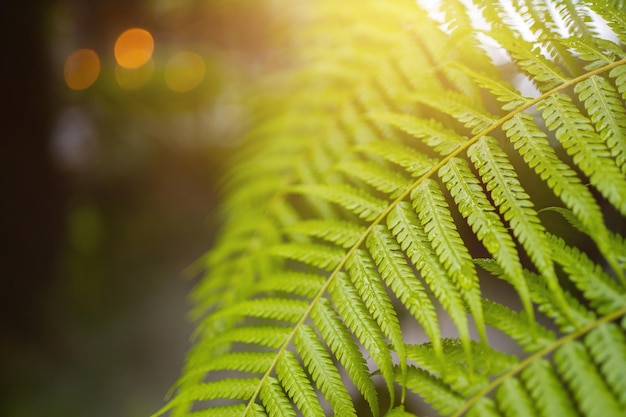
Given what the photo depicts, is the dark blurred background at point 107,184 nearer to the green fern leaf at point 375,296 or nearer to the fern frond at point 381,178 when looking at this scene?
the fern frond at point 381,178

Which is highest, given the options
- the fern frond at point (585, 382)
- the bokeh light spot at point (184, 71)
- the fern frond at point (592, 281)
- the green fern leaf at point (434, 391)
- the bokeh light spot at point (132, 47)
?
the bokeh light spot at point (132, 47)

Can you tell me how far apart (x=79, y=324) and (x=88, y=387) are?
59cm

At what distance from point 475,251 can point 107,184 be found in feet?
17.1

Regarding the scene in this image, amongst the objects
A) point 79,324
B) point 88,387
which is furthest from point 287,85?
point 79,324

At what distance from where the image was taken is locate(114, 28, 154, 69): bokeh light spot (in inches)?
173

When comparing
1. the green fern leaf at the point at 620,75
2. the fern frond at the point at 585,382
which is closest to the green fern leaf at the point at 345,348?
the fern frond at the point at 585,382

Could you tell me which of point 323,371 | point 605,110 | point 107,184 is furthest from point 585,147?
point 107,184

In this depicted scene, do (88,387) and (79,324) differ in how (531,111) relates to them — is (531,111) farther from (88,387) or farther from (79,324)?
(79,324)

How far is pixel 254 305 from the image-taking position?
748 mm

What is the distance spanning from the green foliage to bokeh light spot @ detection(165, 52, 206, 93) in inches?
167

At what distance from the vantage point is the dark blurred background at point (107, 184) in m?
3.35

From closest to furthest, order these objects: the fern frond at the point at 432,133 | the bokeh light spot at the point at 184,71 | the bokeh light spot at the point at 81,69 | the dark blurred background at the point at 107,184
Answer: the fern frond at the point at 432,133, the dark blurred background at the point at 107,184, the bokeh light spot at the point at 81,69, the bokeh light spot at the point at 184,71

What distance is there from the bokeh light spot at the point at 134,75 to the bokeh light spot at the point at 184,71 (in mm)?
182

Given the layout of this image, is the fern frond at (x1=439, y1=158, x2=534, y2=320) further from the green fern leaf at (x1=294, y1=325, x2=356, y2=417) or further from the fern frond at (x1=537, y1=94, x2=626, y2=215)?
the green fern leaf at (x1=294, y1=325, x2=356, y2=417)
